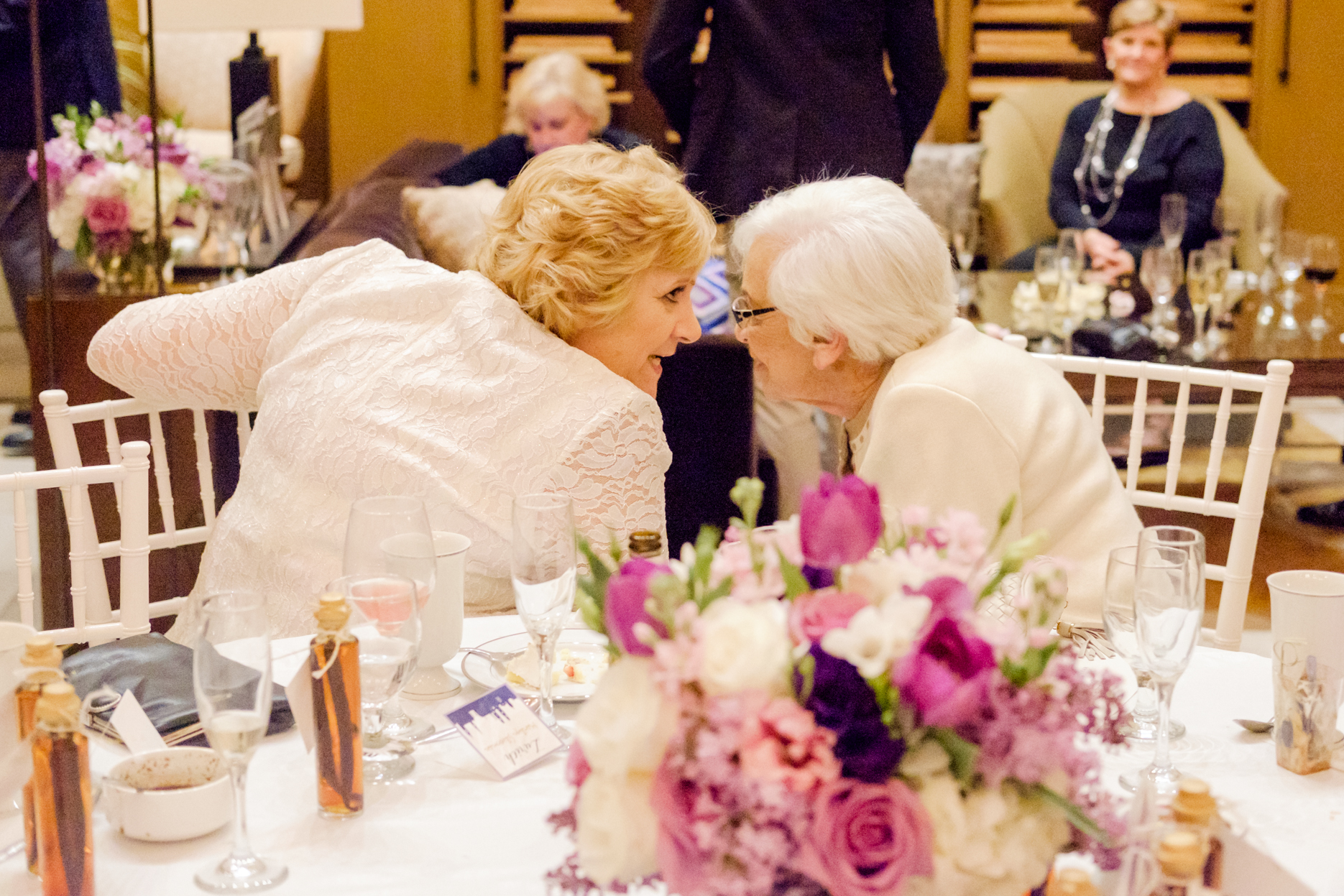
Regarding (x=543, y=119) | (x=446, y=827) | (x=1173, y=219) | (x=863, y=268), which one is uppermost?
(x=543, y=119)

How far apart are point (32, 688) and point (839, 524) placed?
2.00 feet

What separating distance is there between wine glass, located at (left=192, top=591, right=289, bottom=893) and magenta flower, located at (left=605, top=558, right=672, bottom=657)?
1.04 feet

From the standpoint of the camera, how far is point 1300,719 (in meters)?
1.21

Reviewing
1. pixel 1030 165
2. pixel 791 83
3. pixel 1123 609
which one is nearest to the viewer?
pixel 1123 609

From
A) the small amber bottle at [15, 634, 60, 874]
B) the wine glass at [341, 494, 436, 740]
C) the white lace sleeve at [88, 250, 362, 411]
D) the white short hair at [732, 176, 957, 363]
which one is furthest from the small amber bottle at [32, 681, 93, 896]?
the white short hair at [732, 176, 957, 363]

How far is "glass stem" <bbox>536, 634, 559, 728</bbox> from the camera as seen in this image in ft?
4.13

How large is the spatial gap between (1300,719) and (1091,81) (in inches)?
212

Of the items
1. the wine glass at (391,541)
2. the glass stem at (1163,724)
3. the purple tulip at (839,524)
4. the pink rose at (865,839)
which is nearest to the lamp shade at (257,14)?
the wine glass at (391,541)

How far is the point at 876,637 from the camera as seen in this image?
0.76 metres

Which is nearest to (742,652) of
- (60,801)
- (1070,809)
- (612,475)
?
(1070,809)

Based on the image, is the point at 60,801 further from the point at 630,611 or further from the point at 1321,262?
the point at 1321,262

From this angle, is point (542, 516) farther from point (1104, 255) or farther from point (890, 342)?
point (1104, 255)

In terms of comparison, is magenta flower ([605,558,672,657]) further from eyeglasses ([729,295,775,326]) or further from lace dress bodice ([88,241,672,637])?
eyeglasses ([729,295,775,326])

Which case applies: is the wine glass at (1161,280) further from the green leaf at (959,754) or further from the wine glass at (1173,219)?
the green leaf at (959,754)
